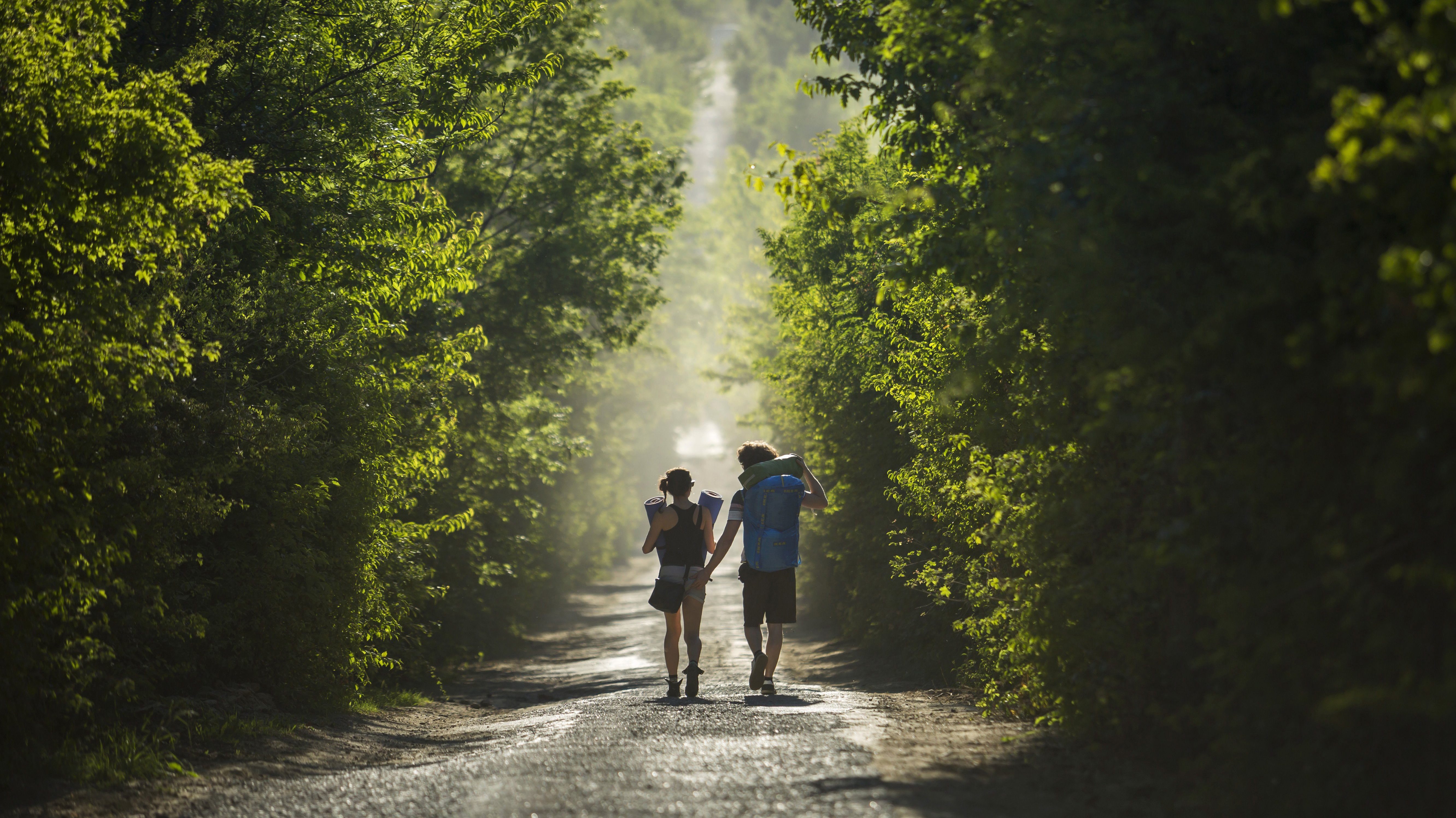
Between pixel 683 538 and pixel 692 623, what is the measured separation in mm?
758

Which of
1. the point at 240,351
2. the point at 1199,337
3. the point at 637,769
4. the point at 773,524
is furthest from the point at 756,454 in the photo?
the point at 1199,337

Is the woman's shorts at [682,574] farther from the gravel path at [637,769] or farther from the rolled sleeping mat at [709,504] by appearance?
the gravel path at [637,769]

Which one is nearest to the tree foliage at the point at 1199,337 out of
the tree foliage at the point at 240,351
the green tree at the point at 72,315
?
the green tree at the point at 72,315

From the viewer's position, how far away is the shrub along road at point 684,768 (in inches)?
208

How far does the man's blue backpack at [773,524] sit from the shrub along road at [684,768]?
1.15 m

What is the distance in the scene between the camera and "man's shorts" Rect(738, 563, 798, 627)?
923 cm

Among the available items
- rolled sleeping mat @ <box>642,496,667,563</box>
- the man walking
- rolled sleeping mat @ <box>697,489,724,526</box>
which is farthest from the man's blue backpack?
rolled sleeping mat @ <box>642,496,667,563</box>

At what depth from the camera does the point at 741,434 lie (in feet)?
227

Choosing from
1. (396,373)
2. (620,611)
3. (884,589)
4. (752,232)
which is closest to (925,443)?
(884,589)

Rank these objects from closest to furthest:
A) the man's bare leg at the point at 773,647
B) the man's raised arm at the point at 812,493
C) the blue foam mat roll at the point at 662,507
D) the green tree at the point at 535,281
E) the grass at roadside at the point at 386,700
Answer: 1. the man's raised arm at the point at 812,493
2. the man's bare leg at the point at 773,647
3. the blue foam mat roll at the point at 662,507
4. the grass at roadside at the point at 386,700
5. the green tree at the point at 535,281

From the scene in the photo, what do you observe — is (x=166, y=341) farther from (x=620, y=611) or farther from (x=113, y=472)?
(x=620, y=611)

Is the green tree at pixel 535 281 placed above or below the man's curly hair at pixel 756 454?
above

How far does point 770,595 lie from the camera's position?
925 centimetres

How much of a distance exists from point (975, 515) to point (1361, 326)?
5225mm
